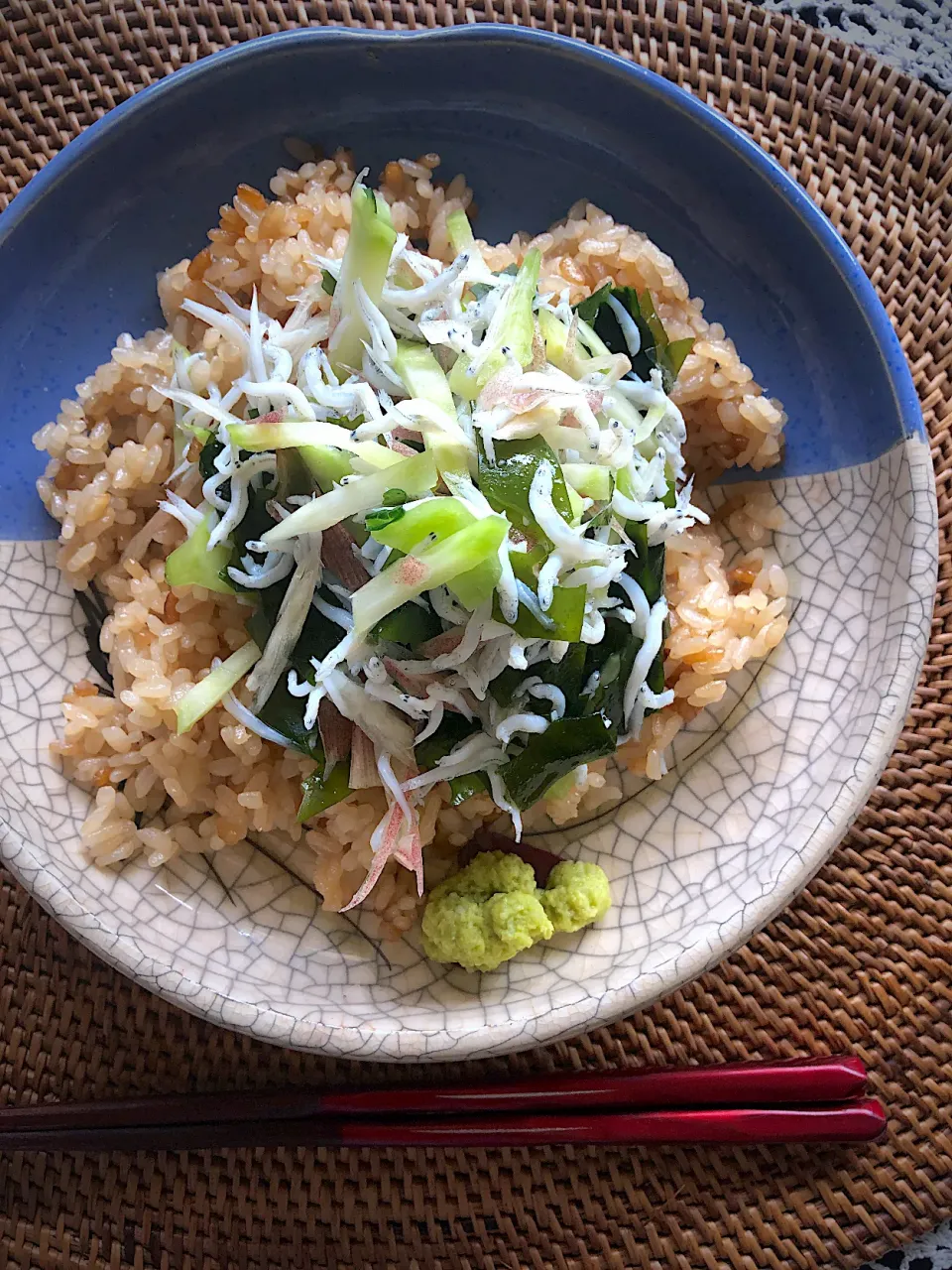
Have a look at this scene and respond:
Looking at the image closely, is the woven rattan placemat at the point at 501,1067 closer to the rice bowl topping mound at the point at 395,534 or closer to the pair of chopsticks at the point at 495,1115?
the pair of chopsticks at the point at 495,1115

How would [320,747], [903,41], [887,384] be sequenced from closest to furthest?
1. [320,747]
2. [887,384]
3. [903,41]

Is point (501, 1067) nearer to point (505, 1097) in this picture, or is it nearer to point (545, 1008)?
point (505, 1097)

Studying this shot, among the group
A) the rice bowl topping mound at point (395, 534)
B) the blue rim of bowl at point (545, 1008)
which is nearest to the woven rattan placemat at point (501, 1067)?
the blue rim of bowl at point (545, 1008)

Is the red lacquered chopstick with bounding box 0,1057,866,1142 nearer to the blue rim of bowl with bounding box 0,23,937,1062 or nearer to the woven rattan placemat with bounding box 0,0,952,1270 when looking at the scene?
the woven rattan placemat with bounding box 0,0,952,1270

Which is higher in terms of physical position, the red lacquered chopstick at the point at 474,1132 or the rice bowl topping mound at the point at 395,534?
the rice bowl topping mound at the point at 395,534

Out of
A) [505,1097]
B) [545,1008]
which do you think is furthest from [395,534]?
[505,1097]

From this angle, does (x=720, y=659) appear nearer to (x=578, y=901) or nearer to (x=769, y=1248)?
(x=578, y=901)

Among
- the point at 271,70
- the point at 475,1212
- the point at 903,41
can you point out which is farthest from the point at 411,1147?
the point at 903,41
